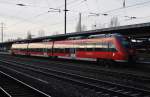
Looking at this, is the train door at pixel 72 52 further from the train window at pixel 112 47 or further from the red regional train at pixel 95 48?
the train window at pixel 112 47

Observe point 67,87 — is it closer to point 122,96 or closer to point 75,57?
point 122,96

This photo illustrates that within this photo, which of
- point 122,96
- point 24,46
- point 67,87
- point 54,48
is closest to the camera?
point 122,96

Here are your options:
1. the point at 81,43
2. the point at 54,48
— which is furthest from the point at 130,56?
the point at 54,48

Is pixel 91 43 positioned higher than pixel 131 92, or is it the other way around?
pixel 91 43

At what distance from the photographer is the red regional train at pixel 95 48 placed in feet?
90.3

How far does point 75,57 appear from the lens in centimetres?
3575

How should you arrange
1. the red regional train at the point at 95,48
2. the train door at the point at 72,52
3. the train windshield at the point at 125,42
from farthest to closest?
the train door at the point at 72,52
the train windshield at the point at 125,42
the red regional train at the point at 95,48

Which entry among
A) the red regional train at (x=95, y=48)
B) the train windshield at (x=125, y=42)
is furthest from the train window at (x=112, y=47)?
the train windshield at (x=125, y=42)

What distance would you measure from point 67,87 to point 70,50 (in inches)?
807

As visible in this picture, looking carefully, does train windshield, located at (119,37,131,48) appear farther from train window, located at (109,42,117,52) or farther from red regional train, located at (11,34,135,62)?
train window, located at (109,42,117,52)

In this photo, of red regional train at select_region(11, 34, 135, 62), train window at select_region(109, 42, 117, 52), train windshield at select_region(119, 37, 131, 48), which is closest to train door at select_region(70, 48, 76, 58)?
red regional train at select_region(11, 34, 135, 62)

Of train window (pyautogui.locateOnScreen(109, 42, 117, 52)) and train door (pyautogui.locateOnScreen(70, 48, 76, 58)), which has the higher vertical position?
train window (pyautogui.locateOnScreen(109, 42, 117, 52))

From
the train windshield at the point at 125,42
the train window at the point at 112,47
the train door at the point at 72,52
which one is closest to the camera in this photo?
the train windshield at the point at 125,42

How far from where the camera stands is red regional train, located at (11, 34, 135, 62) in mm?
27509
